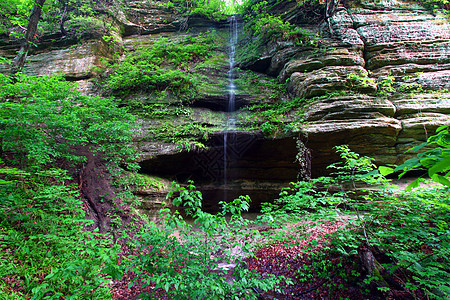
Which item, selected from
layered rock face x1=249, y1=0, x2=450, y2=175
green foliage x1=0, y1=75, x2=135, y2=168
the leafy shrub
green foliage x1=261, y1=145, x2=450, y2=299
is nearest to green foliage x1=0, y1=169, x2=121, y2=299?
green foliage x1=0, y1=75, x2=135, y2=168

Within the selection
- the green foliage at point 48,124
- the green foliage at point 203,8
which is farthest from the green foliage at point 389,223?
the green foliage at point 203,8

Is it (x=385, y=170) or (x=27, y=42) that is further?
(x=27, y=42)

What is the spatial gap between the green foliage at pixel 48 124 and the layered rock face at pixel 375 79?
241 inches

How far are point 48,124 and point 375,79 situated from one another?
1044 centimetres

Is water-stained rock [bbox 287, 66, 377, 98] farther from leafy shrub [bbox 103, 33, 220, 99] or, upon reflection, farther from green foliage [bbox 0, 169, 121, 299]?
green foliage [bbox 0, 169, 121, 299]

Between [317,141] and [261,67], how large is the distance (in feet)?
19.2

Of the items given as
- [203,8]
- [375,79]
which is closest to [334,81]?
[375,79]

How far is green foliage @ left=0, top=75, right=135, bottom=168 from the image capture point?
4305 mm

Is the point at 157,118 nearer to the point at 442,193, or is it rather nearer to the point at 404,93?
the point at 442,193

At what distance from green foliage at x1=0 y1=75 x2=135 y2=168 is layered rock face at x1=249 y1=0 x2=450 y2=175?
6109 millimetres

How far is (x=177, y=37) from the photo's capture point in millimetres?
12742

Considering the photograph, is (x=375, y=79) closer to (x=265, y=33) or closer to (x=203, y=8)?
(x=265, y=33)

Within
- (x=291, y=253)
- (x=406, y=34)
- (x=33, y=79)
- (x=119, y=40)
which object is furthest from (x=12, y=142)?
(x=406, y=34)

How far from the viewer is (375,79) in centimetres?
756
